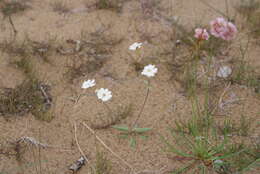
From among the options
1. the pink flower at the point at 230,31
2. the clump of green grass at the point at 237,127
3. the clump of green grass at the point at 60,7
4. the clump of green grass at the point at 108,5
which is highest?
the pink flower at the point at 230,31

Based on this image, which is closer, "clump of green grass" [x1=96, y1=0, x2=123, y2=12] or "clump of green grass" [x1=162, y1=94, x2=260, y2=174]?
"clump of green grass" [x1=162, y1=94, x2=260, y2=174]

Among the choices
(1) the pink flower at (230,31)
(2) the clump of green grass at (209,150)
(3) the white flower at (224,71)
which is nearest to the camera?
(2) the clump of green grass at (209,150)

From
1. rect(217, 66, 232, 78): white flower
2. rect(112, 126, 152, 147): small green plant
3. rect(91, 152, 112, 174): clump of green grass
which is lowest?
rect(91, 152, 112, 174): clump of green grass

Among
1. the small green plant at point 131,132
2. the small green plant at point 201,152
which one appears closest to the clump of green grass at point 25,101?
the small green plant at point 131,132

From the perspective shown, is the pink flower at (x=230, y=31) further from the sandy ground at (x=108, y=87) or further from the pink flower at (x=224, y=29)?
the sandy ground at (x=108, y=87)

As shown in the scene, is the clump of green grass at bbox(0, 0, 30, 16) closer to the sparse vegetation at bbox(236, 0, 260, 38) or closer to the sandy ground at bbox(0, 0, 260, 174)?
the sandy ground at bbox(0, 0, 260, 174)

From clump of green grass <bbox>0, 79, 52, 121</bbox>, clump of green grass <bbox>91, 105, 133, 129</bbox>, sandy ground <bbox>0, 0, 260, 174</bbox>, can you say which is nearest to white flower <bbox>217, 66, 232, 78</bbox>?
sandy ground <bbox>0, 0, 260, 174</bbox>
